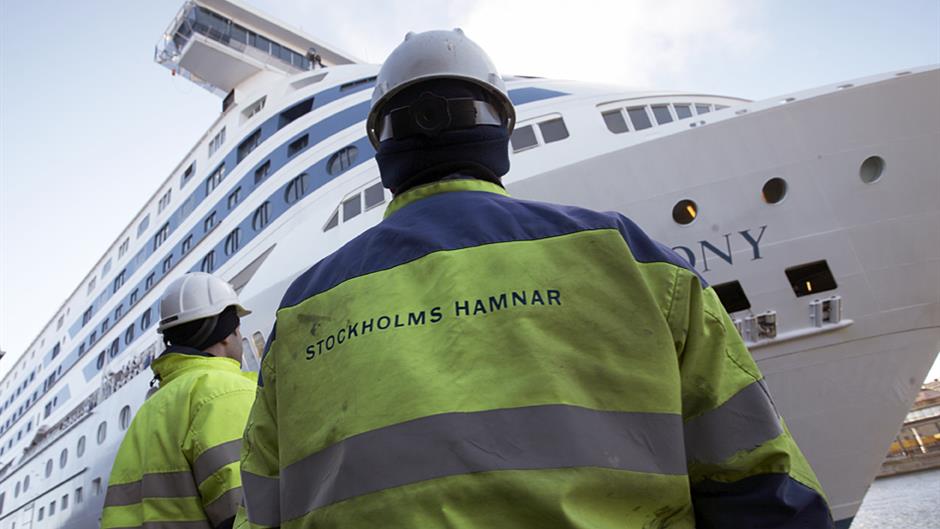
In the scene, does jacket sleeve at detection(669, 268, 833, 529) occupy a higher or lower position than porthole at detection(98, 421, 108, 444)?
lower

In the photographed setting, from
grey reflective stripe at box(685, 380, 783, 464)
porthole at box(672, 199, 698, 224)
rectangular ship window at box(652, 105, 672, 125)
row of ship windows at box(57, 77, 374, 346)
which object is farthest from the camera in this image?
row of ship windows at box(57, 77, 374, 346)

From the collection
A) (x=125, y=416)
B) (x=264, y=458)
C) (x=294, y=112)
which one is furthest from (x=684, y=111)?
(x=125, y=416)

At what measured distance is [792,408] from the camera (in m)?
5.54

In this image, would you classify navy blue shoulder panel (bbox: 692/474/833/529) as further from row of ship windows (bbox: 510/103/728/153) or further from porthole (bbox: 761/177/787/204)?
row of ship windows (bbox: 510/103/728/153)

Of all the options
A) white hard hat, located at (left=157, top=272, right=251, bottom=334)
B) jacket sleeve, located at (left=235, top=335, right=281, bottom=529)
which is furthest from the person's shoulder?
white hard hat, located at (left=157, top=272, right=251, bottom=334)

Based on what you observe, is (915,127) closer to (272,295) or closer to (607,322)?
(607,322)

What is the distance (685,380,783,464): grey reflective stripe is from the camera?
1070 mm

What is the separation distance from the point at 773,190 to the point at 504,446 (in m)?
5.41

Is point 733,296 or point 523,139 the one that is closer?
point 733,296

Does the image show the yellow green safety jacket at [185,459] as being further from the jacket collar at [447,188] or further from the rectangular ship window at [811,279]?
the rectangular ship window at [811,279]

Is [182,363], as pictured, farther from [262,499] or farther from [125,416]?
[125,416]

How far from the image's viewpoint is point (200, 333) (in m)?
3.13

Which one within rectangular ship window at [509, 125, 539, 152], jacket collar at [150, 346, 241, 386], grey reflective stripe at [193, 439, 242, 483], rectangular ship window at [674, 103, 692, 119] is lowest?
grey reflective stripe at [193, 439, 242, 483]

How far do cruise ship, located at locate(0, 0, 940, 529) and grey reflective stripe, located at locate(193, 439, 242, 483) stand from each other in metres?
4.31
